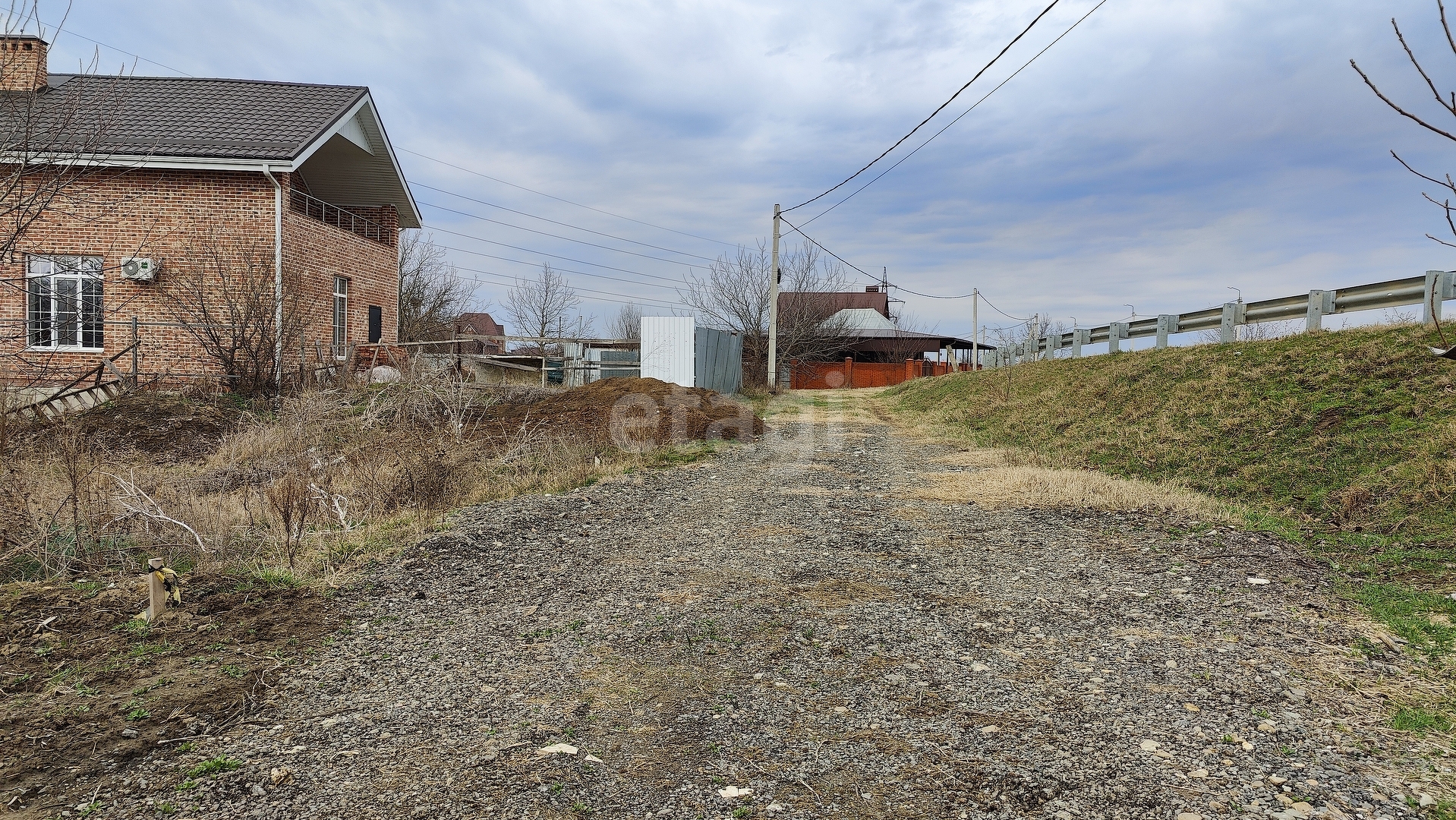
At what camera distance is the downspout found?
14.8 metres

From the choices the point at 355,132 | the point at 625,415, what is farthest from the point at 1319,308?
the point at 355,132

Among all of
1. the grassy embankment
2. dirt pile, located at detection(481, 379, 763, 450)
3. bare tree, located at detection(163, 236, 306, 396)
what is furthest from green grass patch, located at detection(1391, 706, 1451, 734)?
bare tree, located at detection(163, 236, 306, 396)

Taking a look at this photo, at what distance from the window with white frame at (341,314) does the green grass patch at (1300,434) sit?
13867 mm

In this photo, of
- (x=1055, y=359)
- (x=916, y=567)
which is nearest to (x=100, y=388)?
(x=916, y=567)

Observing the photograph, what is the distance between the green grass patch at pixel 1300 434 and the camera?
6.01 meters

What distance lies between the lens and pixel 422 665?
3.95 m

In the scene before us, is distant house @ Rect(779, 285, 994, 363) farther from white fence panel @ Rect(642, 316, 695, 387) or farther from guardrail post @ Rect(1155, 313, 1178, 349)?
guardrail post @ Rect(1155, 313, 1178, 349)

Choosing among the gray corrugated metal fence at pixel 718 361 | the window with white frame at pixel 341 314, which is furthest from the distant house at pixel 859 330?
the window with white frame at pixel 341 314

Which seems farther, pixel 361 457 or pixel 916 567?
pixel 361 457

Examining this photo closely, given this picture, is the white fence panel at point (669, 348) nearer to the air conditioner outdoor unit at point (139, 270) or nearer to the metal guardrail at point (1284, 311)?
the metal guardrail at point (1284, 311)

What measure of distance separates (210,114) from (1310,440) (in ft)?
64.3

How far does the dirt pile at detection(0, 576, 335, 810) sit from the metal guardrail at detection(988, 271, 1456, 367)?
375 inches

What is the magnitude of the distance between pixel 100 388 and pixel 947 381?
20.0 meters

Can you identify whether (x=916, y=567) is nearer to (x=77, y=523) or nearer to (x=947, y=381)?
(x=77, y=523)
